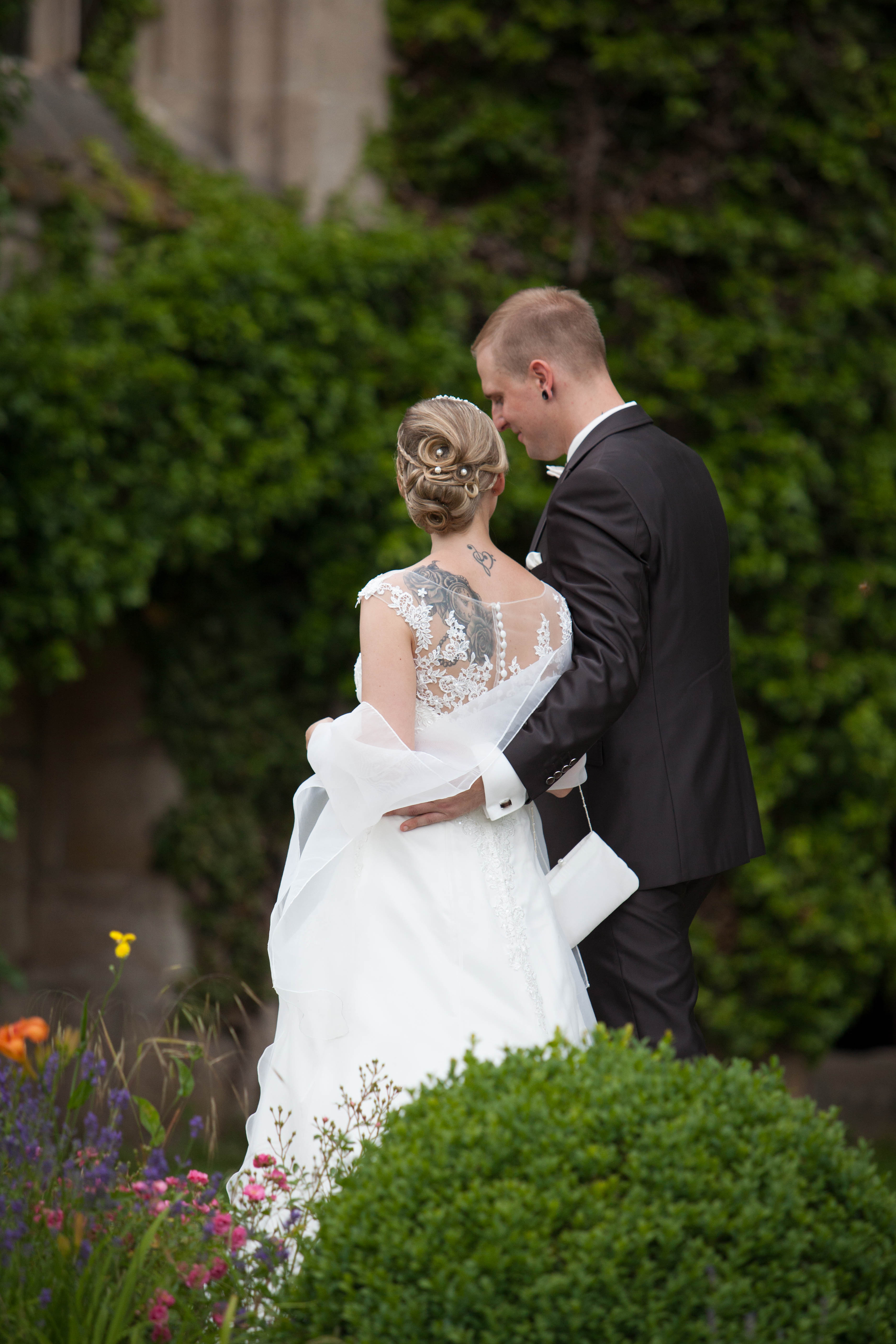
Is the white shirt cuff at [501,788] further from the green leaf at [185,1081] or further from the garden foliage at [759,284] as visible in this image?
the garden foliage at [759,284]

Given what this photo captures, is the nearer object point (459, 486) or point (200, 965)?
point (459, 486)

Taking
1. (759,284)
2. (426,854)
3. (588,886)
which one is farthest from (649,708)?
(759,284)

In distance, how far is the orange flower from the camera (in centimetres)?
212

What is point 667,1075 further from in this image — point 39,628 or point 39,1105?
point 39,628

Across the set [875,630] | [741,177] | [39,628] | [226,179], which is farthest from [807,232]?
[39,628]

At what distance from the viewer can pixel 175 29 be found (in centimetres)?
632

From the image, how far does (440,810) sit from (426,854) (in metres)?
0.09

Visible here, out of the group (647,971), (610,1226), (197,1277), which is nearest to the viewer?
(610,1226)

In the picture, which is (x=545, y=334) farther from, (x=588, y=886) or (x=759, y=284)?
(x=759, y=284)

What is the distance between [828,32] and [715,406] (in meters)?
1.82

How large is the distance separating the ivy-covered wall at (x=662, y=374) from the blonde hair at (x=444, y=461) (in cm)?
285

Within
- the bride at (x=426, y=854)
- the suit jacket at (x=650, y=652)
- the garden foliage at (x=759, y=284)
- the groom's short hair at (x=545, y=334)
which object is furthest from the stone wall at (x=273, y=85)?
the bride at (x=426, y=854)

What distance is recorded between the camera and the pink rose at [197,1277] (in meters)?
2.08

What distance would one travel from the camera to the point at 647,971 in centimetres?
287
